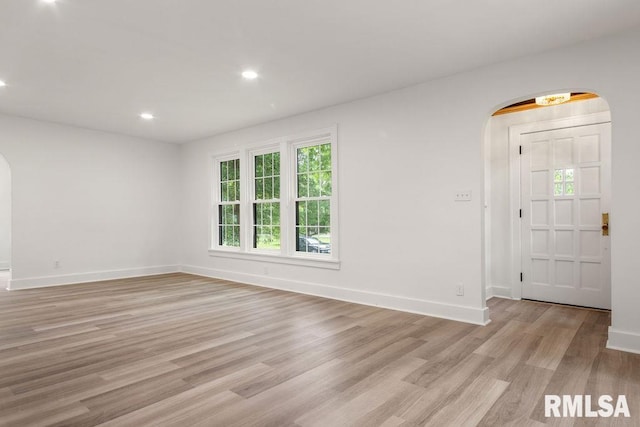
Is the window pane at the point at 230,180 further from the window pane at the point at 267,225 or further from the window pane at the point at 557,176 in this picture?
the window pane at the point at 557,176

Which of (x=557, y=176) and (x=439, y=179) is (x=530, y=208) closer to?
(x=557, y=176)

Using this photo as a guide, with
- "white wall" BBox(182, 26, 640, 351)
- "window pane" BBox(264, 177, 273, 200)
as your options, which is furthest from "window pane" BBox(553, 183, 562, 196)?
"window pane" BBox(264, 177, 273, 200)

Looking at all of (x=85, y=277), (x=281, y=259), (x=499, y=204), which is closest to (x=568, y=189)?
(x=499, y=204)

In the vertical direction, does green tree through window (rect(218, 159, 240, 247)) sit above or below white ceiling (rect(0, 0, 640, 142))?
below

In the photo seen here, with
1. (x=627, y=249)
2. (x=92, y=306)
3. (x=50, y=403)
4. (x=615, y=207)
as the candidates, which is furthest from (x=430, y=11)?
(x=92, y=306)

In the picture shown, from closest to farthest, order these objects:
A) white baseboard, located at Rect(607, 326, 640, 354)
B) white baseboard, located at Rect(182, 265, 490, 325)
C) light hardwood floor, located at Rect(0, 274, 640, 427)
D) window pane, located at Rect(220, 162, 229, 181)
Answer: light hardwood floor, located at Rect(0, 274, 640, 427) < white baseboard, located at Rect(607, 326, 640, 354) < white baseboard, located at Rect(182, 265, 490, 325) < window pane, located at Rect(220, 162, 229, 181)

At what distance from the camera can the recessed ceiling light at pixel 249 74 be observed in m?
3.92

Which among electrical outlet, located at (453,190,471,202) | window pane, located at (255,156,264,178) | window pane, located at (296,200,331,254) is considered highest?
window pane, located at (255,156,264,178)

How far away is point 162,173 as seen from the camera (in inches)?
292

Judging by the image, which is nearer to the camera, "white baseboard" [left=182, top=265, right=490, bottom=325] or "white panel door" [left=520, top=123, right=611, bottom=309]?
"white baseboard" [left=182, top=265, right=490, bottom=325]

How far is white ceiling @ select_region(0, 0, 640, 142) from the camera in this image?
273 cm

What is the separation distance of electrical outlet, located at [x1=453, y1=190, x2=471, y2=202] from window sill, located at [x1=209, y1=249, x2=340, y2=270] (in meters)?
1.78

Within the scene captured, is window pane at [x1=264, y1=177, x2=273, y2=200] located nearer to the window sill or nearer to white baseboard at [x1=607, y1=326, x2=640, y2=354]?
the window sill

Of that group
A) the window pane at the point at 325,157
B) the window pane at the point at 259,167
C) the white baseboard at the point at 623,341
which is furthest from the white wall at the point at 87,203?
the white baseboard at the point at 623,341
